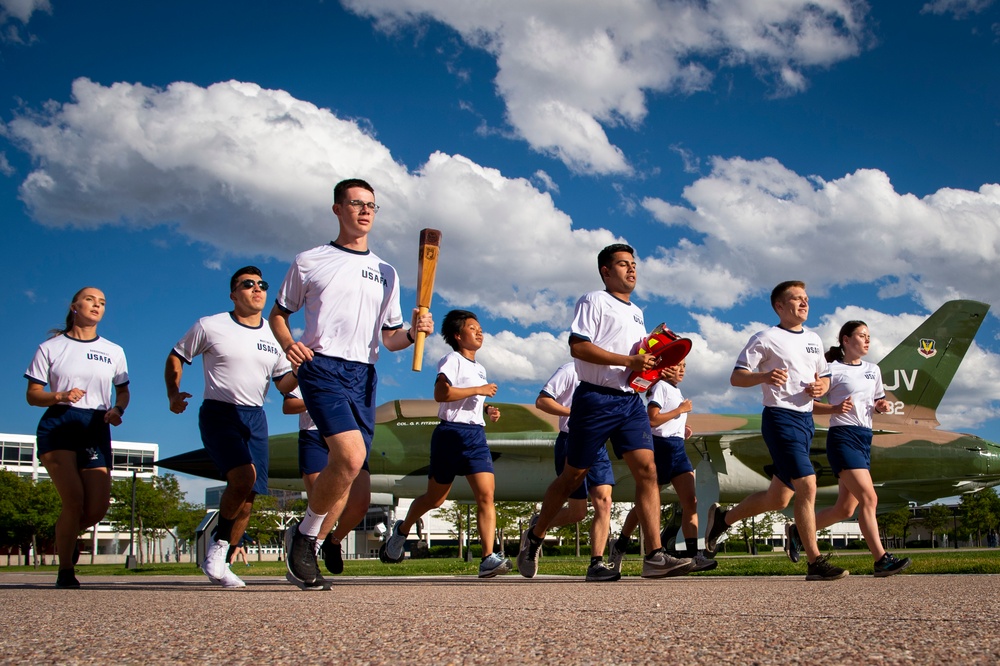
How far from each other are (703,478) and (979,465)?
22.1ft

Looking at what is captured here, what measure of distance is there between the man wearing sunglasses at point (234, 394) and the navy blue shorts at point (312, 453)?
0.47m

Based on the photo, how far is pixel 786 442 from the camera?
20.8 feet

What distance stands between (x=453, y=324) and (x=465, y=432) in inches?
41.1

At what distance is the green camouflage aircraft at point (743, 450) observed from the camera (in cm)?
1630

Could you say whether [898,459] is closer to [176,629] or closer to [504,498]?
[504,498]

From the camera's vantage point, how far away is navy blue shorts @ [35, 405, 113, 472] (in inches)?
254

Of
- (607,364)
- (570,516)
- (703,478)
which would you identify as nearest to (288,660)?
(607,364)

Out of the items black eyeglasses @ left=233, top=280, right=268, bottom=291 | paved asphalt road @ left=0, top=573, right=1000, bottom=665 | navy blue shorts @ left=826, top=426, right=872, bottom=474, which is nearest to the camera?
paved asphalt road @ left=0, top=573, right=1000, bottom=665

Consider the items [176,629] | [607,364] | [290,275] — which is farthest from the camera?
[607,364]

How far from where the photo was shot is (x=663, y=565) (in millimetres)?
5770

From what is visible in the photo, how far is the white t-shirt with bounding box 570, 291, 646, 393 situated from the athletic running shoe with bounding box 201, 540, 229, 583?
2.77m

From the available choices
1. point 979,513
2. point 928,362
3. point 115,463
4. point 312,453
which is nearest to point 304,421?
point 312,453

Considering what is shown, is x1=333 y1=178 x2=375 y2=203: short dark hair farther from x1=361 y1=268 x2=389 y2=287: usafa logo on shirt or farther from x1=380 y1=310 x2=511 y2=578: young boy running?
x1=380 y1=310 x2=511 y2=578: young boy running

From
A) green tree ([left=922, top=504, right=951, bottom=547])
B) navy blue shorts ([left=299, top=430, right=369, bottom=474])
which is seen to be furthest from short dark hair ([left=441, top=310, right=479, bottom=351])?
green tree ([left=922, top=504, right=951, bottom=547])
